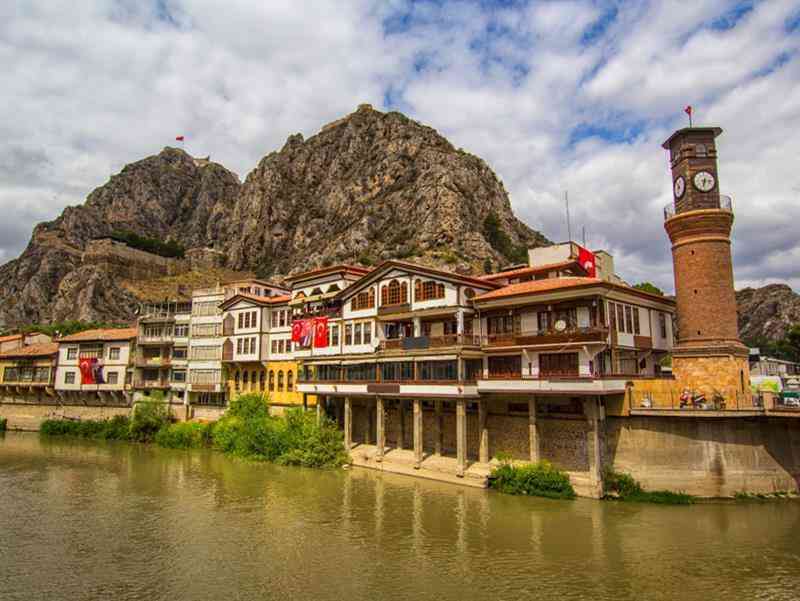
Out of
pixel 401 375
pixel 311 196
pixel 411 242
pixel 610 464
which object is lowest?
pixel 610 464

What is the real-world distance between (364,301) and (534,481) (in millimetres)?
20333

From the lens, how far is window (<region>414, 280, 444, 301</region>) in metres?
40.4

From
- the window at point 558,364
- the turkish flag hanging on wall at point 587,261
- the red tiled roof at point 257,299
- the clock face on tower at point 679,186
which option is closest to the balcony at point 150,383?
the red tiled roof at point 257,299

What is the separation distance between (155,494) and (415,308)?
21.7 m

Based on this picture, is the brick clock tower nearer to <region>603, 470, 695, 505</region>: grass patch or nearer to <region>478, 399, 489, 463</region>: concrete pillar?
<region>603, 470, 695, 505</region>: grass patch

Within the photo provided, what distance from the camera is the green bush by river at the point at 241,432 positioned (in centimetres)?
4456

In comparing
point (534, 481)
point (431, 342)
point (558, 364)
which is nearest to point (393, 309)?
point (431, 342)

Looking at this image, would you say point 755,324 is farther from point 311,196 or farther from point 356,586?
point 356,586

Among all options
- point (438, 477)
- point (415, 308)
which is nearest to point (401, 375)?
point (415, 308)

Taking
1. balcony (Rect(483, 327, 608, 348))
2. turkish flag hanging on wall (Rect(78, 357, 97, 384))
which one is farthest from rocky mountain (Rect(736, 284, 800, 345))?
turkish flag hanging on wall (Rect(78, 357, 97, 384))

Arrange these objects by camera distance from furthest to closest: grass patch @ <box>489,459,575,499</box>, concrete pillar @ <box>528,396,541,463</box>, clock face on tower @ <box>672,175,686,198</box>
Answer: clock face on tower @ <box>672,175,686,198</box>
concrete pillar @ <box>528,396,541,463</box>
grass patch @ <box>489,459,575,499</box>

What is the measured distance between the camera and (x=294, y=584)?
2062cm

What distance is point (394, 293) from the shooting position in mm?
43594

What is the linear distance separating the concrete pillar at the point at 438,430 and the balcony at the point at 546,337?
7.30m
